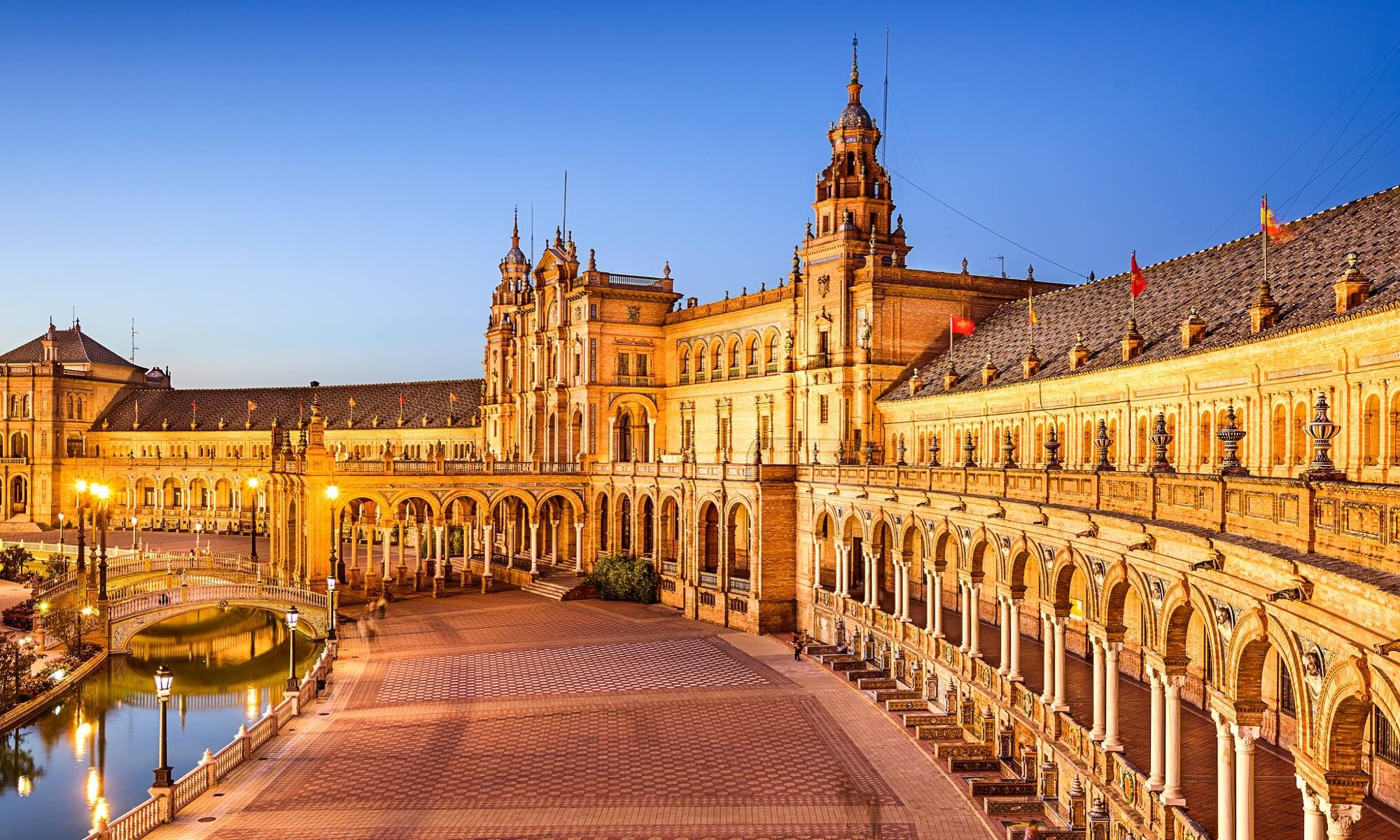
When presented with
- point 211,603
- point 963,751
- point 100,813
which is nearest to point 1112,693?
point 963,751

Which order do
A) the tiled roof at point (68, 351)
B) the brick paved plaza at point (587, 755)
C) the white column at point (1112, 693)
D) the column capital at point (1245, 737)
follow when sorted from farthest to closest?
the tiled roof at point (68, 351) → the brick paved plaza at point (587, 755) → the white column at point (1112, 693) → the column capital at point (1245, 737)

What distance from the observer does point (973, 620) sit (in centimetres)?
→ 3303

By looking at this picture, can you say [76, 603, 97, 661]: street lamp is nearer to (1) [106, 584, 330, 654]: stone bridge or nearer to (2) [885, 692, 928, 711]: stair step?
(1) [106, 584, 330, 654]: stone bridge

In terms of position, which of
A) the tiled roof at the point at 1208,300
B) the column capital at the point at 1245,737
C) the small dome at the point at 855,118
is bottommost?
the column capital at the point at 1245,737

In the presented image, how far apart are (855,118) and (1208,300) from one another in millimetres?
28114

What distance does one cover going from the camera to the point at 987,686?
106 ft

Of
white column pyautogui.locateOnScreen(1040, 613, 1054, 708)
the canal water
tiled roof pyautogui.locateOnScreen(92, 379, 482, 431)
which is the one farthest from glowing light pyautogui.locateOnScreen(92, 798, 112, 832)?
tiled roof pyautogui.locateOnScreen(92, 379, 482, 431)

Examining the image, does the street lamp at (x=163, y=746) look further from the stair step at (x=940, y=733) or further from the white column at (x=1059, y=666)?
the white column at (x=1059, y=666)

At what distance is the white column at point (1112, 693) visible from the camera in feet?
76.6

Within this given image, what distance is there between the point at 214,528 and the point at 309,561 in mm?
51699

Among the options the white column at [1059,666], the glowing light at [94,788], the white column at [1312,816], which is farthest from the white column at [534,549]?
the white column at [1312,816]

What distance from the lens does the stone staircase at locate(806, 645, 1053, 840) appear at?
2647cm

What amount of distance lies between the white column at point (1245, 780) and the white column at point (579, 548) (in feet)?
172

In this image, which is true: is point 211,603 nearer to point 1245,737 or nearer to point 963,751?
point 963,751
